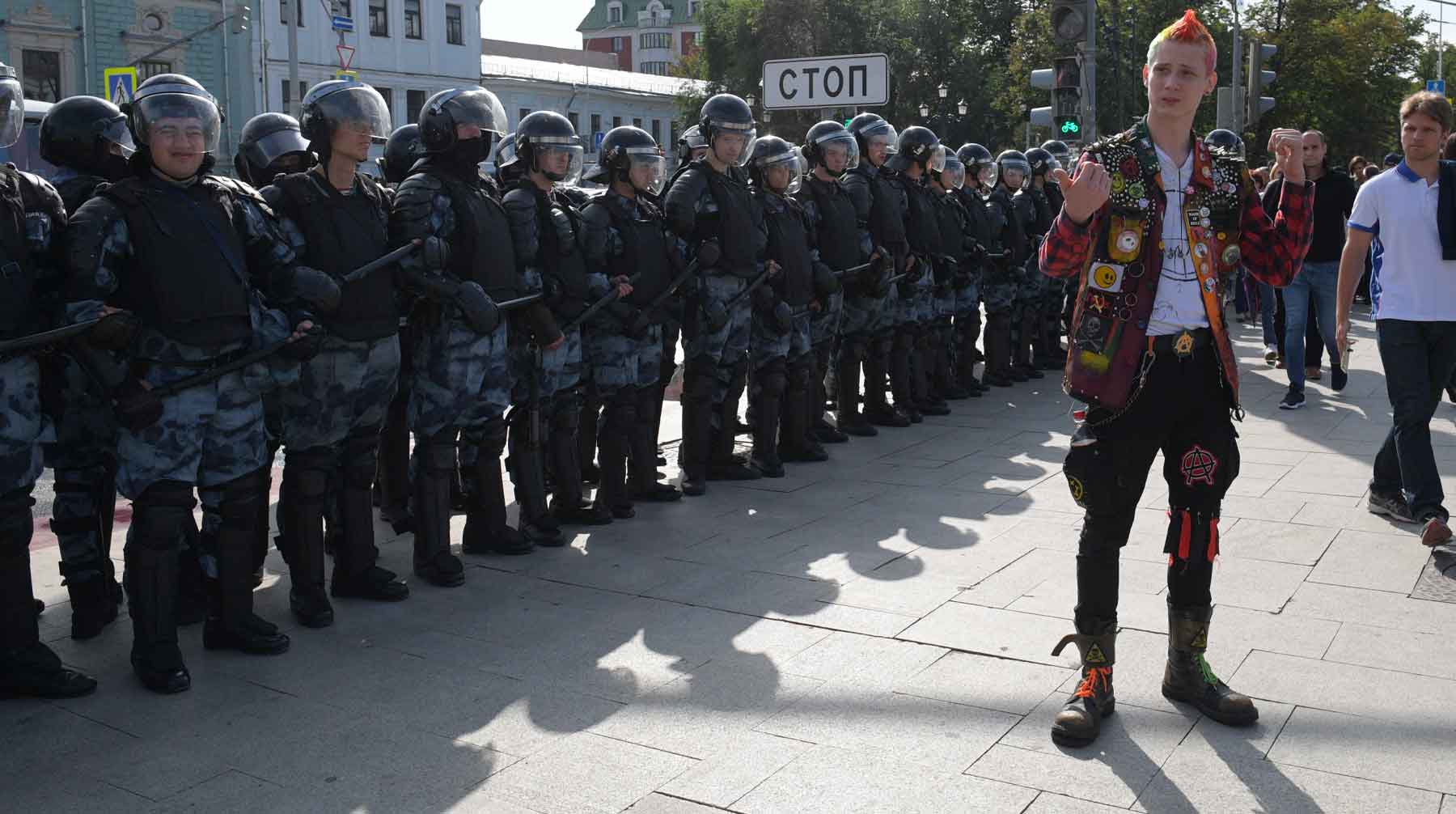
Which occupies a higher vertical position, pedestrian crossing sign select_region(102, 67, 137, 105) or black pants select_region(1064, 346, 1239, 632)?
pedestrian crossing sign select_region(102, 67, 137, 105)

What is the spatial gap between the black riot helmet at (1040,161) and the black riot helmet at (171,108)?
30.3ft

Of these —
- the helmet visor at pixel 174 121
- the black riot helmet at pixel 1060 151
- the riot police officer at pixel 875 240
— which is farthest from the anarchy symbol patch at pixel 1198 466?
the black riot helmet at pixel 1060 151

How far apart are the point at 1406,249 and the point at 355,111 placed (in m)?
4.35

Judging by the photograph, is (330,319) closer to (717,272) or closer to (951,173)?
(717,272)

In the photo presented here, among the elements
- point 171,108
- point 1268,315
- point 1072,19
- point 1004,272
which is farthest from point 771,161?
point 1072,19

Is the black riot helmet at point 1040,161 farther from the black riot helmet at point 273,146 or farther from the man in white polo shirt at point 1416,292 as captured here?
the black riot helmet at point 273,146

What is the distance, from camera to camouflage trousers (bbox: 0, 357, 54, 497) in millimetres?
4324

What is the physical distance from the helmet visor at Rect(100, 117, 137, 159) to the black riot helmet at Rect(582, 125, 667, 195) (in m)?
2.34

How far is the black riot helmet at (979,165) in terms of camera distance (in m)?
11.8

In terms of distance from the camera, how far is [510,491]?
7.88 metres

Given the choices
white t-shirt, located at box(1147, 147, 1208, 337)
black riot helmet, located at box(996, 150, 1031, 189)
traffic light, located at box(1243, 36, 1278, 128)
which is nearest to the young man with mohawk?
white t-shirt, located at box(1147, 147, 1208, 337)

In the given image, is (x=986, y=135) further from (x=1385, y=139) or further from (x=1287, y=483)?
(x=1287, y=483)

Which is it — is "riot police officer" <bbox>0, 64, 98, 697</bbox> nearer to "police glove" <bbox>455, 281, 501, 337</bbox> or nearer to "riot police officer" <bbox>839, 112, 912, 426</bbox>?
"police glove" <bbox>455, 281, 501, 337</bbox>

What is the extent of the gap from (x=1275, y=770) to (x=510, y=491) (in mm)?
4991
